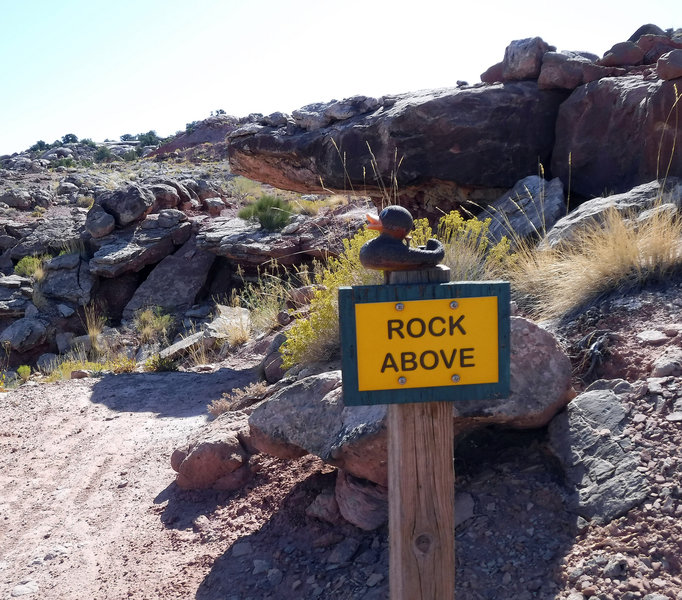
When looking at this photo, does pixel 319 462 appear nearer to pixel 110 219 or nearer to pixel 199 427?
pixel 199 427

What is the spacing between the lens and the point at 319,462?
4.12 m

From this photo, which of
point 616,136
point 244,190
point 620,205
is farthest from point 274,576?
point 244,190

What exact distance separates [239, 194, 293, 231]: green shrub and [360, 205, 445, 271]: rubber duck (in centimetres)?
1065

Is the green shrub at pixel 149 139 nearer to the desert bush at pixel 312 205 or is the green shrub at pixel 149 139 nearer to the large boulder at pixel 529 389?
the desert bush at pixel 312 205

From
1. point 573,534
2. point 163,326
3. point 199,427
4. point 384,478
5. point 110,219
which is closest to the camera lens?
point 573,534

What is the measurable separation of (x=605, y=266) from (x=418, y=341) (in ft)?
11.1

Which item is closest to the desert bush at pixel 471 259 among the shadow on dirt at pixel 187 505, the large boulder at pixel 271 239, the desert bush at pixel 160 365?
the shadow on dirt at pixel 187 505

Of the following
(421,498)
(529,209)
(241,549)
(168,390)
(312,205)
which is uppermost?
(529,209)

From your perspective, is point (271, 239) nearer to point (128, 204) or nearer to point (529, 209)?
point (128, 204)

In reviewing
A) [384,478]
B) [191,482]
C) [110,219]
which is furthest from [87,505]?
[110,219]

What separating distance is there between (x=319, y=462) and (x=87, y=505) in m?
1.72

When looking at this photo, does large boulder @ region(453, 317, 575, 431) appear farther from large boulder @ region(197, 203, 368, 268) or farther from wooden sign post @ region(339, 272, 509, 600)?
large boulder @ region(197, 203, 368, 268)

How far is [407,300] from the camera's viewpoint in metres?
1.91

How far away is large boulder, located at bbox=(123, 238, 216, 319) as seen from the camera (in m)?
13.7
